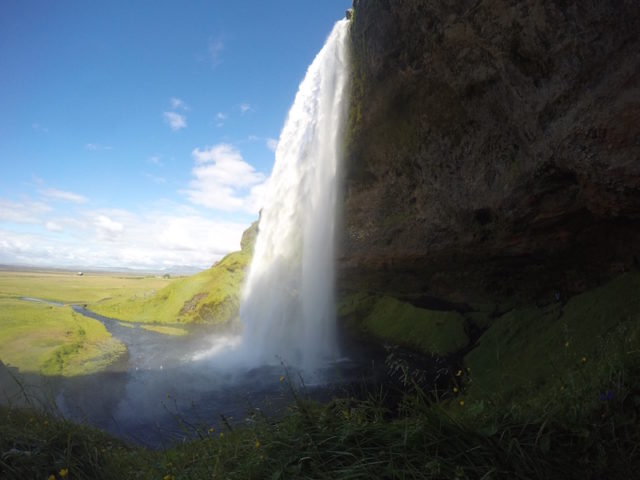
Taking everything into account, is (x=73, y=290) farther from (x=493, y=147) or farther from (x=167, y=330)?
(x=493, y=147)

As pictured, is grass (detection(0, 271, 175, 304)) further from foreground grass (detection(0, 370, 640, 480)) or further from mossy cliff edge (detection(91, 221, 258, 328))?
foreground grass (detection(0, 370, 640, 480))

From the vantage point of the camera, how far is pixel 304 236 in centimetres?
2062

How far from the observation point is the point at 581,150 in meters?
8.23

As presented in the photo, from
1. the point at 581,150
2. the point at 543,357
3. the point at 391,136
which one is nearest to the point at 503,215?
the point at 581,150

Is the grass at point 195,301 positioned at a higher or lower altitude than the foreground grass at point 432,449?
lower

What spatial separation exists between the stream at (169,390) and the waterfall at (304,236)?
224 cm

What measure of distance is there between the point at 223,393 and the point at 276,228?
12.5 m

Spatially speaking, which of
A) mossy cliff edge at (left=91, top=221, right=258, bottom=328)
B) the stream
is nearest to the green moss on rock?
the stream

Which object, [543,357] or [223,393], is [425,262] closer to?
[543,357]

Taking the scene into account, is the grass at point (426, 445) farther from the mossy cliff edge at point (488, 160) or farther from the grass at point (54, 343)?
the grass at point (54, 343)

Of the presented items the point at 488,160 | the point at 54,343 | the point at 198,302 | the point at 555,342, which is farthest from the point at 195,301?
the point at 555,342

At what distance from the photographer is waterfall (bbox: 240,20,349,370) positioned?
1880 cm

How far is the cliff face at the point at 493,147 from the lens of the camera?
7734 mm

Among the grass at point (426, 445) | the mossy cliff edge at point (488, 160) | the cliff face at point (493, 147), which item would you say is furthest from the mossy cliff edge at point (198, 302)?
the grass at point (426, 445)
